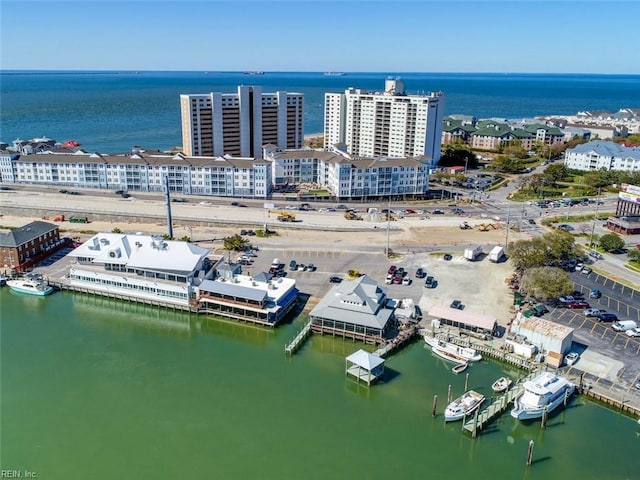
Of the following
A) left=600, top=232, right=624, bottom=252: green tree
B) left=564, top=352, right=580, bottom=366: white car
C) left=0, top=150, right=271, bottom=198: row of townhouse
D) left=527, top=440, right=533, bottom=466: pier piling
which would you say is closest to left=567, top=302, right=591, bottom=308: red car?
left=564, top=352, right=580, bottom=366: white car

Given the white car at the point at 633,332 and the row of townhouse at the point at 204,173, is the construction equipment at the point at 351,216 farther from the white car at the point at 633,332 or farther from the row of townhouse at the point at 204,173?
the white car at the point at 633,332

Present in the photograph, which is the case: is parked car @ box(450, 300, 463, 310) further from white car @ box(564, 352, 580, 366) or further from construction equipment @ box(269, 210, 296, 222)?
construction equipment @ box(269, 210, 296, 222)

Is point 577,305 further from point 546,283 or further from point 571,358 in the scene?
point 571,358

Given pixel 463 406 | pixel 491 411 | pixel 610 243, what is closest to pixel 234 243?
pixel 463 406

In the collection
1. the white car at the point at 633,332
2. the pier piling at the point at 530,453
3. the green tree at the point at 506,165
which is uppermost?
the green tree at the point at 506,165

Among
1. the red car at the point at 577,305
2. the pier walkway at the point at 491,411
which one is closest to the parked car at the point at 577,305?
the red car at the point at 577,305
